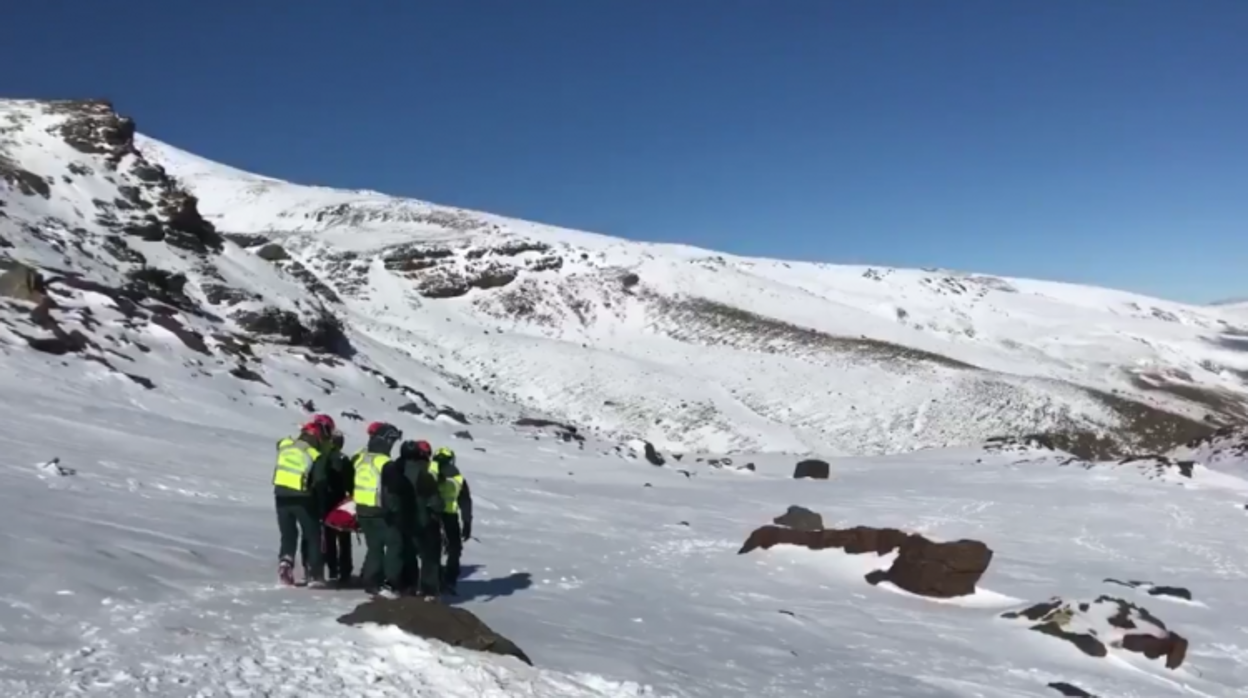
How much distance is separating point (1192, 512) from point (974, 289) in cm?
9619

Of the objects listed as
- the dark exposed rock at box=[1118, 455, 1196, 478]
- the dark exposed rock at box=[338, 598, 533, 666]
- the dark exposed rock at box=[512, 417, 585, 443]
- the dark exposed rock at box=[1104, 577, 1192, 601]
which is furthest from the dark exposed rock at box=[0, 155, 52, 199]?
the dark exposed rock at box=[1118, 455, 1196, 478]

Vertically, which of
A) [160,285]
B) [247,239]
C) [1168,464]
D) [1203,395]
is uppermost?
[247,239]

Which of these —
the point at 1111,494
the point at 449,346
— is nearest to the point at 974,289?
the point at 449,346

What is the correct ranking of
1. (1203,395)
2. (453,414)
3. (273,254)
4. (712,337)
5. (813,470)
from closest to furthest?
(813,470) → (453,414) → (273,254) → (712,337) → (1203,395)

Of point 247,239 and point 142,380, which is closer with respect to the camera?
point 142,380

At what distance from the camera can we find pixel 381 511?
10.4 meters

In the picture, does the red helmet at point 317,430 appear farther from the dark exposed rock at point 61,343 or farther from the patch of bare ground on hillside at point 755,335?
the patch of bare ground on hillside at point 755,335

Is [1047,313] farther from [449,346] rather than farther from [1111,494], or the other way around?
[1111,494]

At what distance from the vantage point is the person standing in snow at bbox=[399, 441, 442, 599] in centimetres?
1048

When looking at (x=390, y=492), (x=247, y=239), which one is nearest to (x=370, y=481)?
(x=390, y=492)

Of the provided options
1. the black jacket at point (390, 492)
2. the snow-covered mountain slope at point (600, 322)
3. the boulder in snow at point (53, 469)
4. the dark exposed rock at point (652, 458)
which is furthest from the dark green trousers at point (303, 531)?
the snow-covered mountain slope at point (600, 322)

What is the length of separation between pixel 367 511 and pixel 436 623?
2.66 metres

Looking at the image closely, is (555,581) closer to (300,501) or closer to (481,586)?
(481,586)

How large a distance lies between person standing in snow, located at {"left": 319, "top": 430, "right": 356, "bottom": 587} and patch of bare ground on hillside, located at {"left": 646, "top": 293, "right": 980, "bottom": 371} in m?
56.7
